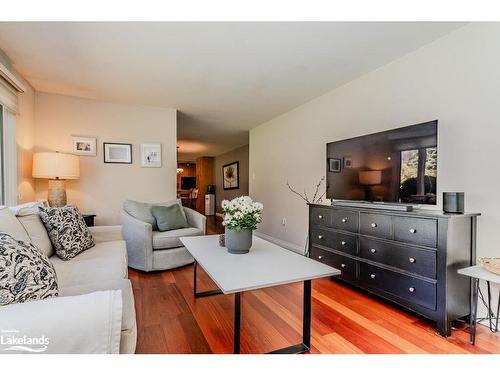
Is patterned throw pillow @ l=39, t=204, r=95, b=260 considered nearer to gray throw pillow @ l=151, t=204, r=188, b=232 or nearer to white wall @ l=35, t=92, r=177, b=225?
gray throw pillow @ l=151, t=204, r=188, b=232

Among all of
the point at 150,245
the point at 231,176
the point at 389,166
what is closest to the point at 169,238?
the point at 150,245

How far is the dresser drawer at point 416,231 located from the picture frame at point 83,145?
3.78m

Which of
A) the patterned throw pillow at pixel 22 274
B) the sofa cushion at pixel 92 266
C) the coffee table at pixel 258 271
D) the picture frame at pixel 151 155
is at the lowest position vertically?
the sofa cushion at pixel 92 266

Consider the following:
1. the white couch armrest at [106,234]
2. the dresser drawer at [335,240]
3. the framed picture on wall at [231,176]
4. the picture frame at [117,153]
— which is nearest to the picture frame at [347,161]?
the dresser drawer at [335,240]

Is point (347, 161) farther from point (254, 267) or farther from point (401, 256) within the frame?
point (254, 267)

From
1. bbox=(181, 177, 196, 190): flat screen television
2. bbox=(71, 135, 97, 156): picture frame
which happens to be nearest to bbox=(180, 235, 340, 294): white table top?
bbox=(71, 135, 97, 156): picture frame

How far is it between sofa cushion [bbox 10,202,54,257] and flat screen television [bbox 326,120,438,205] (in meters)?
2.61

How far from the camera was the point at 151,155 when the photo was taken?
3.97 meters

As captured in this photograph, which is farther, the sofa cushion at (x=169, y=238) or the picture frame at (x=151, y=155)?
the picture frame at (x=151, y=155)

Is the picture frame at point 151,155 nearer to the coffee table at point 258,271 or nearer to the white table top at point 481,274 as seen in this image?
the coffee table at point 258,271

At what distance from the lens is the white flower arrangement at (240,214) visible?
6.03 ft

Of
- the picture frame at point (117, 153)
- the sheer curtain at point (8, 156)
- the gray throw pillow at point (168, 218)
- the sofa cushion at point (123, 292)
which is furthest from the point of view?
the picture frame at point (117, 153)
